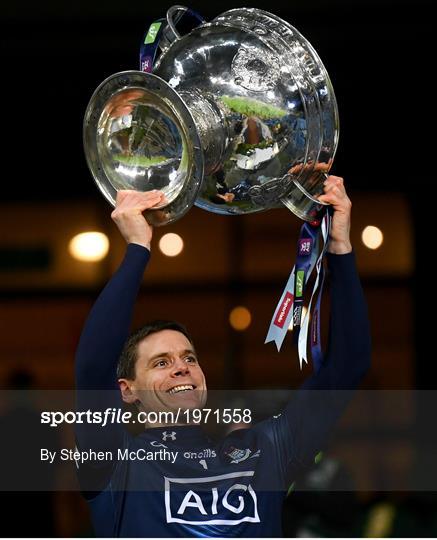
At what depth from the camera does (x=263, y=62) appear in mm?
2766

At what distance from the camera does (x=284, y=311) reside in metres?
2.98

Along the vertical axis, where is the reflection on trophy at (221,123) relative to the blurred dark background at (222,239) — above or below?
below

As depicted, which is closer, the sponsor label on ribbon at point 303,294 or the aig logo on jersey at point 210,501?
the aig logo on jersey at point 210,501

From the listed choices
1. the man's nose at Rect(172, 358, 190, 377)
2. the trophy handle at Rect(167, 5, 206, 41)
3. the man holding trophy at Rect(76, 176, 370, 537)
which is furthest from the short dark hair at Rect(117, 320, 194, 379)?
the trophy handle at Rect(167, 5, 206, 41)

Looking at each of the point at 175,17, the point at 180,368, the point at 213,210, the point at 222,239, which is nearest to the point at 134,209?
the point at 213,210

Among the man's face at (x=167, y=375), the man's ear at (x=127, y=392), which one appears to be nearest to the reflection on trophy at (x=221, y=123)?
the man's face at (x=167, y=375)

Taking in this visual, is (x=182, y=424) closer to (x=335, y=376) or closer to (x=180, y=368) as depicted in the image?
(x=180, y=368)

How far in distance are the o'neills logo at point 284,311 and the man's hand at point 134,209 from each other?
1.38ft

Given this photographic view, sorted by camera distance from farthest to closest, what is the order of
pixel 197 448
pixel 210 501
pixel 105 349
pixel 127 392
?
pixel 127 392, pixel 197 448, pixel 210 501, pixel 105 349

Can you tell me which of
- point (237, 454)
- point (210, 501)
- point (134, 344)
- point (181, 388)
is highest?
point (134, 344)

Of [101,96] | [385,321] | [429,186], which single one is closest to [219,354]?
[385,321]

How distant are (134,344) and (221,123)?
0.64m

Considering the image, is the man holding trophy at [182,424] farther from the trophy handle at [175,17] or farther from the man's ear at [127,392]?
the trophy handle at [175,17]

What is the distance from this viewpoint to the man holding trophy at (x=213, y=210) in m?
2.68
